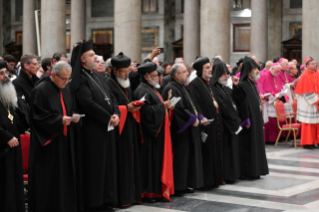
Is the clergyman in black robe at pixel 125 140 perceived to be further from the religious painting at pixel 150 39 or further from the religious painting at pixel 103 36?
the religious painting at pixel 103 36

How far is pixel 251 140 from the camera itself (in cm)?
800

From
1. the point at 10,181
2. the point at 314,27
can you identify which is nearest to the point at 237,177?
the point at 10,181

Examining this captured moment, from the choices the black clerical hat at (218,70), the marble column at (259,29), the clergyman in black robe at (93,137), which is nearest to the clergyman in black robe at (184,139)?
the black clerical hat at (218,70)

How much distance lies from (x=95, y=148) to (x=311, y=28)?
11400 mm

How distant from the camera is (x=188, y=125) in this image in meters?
6.81

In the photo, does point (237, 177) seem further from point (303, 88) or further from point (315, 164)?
point (303, 88)

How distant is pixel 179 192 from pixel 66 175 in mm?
2132

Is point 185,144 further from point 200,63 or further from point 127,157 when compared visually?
point 200,63

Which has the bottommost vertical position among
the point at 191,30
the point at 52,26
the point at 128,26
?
the point at 128,26

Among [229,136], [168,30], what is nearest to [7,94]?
[229,136]

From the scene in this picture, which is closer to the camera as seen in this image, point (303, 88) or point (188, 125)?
point (188, 125)

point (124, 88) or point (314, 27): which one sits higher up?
point (314, 27)

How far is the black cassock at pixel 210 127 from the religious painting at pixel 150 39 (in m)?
20.1

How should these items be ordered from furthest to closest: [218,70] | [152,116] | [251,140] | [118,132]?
[251,140] < [218,70] < [152,116] < [118,132]
